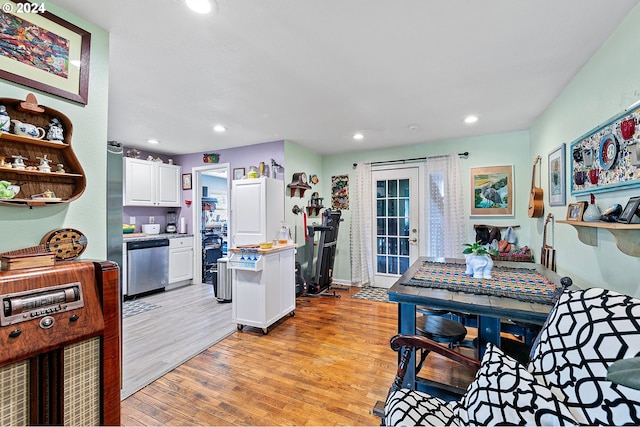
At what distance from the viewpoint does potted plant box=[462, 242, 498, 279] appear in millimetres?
1908

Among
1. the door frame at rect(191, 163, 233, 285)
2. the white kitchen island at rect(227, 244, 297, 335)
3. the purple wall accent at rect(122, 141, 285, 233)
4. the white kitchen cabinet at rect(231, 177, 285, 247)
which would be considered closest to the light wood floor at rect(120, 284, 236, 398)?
the white kitchen island at rect(227, 244, 297, 335)

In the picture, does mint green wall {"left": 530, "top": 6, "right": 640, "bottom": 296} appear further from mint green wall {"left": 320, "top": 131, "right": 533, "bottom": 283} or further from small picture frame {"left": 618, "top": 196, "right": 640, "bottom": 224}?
mint green wall {"left": 320, "top": 131, "right": 533, "bottom": 283}

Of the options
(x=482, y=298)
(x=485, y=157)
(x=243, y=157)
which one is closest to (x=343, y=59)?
(x=482, y=298)

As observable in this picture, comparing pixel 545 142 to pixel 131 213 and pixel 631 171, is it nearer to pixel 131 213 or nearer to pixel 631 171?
pixel 631 171

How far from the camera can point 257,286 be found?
2.84 meters

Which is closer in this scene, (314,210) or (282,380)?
(282,380)

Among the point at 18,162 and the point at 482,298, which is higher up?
the point at 18,162

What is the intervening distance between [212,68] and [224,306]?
2.92 metres

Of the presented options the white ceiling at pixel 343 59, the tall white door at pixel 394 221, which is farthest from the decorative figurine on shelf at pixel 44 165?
the tall white door at pixel 394 221

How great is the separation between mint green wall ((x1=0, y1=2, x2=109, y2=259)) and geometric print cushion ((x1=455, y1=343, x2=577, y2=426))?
1943mm

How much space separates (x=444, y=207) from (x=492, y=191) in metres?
0.65

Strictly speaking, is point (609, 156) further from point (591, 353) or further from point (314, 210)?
point (314, 210)

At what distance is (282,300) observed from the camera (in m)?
A: 3.14

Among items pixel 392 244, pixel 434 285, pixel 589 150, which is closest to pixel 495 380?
pixel 434 285
